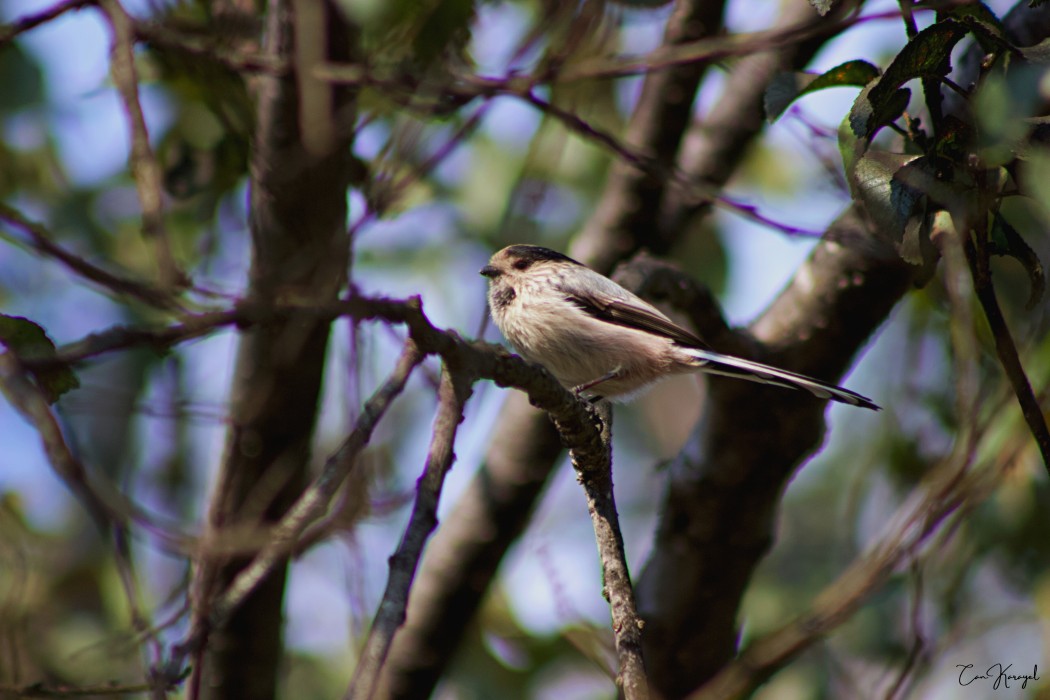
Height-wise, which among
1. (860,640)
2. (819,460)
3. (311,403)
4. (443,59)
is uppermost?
(819,460)

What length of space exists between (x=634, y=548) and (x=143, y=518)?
19.5 ft

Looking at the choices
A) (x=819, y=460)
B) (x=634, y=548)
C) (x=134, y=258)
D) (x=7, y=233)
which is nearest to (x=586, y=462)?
(x=7, y=233)

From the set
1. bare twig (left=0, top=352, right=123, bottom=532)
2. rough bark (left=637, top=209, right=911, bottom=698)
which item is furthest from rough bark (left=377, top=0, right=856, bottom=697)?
bare twig (left=0, top=352, right=123, bottom=532)

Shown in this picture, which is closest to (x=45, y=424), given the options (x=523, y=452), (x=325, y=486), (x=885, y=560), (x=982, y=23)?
(x=325, y=486)

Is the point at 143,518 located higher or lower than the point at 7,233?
lower

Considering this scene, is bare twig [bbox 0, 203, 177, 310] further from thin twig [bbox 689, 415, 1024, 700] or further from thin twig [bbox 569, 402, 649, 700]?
thin twig [bbox 689, 415, 1024, 700]

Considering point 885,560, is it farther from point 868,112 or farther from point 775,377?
point 868,112

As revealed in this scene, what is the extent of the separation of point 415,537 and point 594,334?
7.60ft

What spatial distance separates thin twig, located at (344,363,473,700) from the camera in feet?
4.57

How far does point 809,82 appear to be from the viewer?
8.36 feet

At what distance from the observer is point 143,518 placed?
258cm

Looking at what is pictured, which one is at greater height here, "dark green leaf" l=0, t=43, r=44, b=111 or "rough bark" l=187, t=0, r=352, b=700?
"dark green leaf" l=0, t=43, r=44, b=111

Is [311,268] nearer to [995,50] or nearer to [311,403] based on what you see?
[311,403]

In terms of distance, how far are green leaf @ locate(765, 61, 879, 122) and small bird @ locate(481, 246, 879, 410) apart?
1.13 metres
